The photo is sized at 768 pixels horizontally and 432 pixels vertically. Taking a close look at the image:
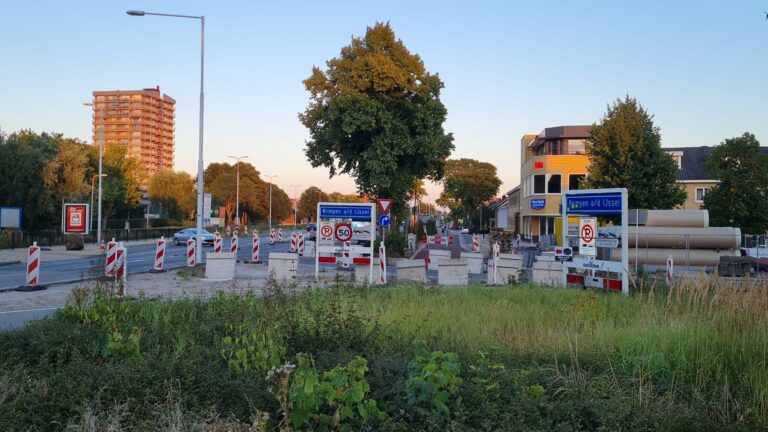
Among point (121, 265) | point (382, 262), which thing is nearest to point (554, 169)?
point (382, 262)

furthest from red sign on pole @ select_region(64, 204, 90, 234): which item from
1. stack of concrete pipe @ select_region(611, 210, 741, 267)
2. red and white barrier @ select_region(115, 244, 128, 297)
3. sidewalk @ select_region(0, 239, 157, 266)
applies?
stack of concrete pipe @ select_region(611, 210, 741, 267)

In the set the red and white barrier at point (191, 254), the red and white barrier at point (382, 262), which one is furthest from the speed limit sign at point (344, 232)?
the red and white barrier at point (191, 254)

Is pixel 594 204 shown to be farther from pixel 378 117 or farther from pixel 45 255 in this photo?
pixel 45 255

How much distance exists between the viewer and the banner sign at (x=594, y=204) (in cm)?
1543

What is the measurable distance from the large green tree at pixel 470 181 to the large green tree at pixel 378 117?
6559cm

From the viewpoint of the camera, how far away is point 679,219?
94.3 feet

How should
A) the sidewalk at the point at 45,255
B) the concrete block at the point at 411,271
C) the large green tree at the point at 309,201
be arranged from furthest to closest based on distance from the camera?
1. the large green tree at the point at 309,201
2. the sidewalk at the point at 45,255
3. the concrete block at the point at 411,271

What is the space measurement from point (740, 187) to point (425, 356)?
39527mm

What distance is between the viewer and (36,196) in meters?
46.8

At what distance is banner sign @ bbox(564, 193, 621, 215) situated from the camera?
15430 millimetres

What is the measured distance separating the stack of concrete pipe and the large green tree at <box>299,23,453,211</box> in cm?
1094

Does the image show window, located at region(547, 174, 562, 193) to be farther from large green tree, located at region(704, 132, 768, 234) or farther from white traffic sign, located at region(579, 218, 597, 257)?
white traffic sign, located at region(579, 218, 597, 257)

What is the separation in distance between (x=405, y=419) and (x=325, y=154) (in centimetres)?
3008

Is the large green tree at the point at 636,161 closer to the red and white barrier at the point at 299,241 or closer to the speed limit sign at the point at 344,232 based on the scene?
the red and white barrier at the point at 299,241
